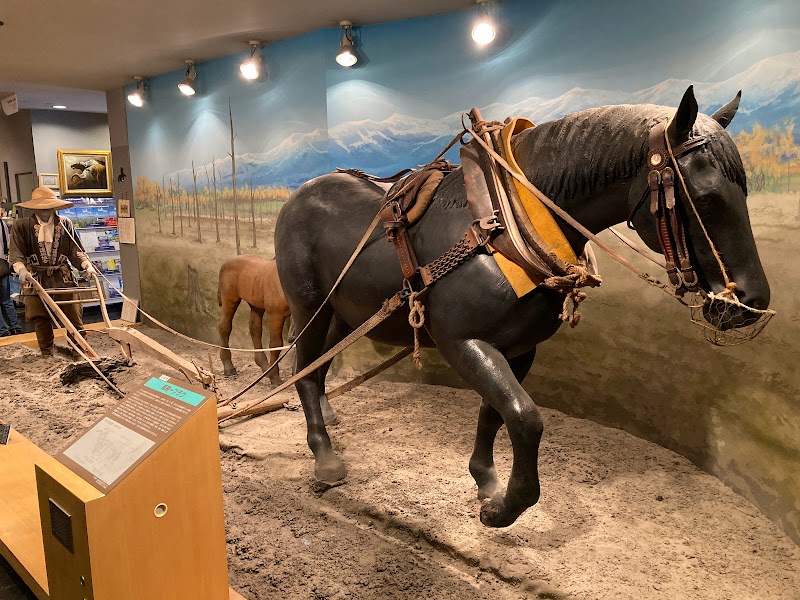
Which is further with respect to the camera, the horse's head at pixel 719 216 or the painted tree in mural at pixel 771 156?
the painted tree in mural at pixel 771 156

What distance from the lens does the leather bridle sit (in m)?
1.75

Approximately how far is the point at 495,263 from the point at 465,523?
55.8 inches

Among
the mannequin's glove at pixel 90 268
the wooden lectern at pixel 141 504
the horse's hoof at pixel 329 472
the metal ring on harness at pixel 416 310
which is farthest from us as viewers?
the mannequin's glove at pixel 90 268

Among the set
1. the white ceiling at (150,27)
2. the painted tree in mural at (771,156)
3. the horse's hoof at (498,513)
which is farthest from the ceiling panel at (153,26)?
the horse's hoof at (498,513)

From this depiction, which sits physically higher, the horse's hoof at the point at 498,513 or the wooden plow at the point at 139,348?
the horse's hoof at the point at 498,513

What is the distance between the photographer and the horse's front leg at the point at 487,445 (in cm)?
269

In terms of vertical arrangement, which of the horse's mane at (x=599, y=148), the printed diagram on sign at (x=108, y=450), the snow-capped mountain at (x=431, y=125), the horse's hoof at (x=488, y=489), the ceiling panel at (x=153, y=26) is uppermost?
the ceiling panel at (x=153, y=26)

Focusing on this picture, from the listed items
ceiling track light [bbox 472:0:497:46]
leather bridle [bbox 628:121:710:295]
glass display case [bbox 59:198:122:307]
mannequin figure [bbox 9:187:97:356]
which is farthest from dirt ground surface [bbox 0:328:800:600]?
glass display case [bbox 59:198:122:307]

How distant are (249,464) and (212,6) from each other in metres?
3.34

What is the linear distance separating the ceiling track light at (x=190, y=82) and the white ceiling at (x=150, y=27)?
13 cm

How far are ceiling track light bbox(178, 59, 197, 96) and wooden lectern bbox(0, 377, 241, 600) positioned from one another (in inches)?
200

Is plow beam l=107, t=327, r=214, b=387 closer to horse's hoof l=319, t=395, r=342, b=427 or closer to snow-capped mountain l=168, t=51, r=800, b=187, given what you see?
horse's hoof l=319, t=395, r=342, b=427

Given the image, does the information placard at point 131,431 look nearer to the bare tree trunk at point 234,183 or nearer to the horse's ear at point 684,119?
the horse's ear at point 684,119

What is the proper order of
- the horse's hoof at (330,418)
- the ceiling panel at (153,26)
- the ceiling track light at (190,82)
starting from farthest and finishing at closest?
the ceiling track light at (190,82) < the ceiling panel at (153,26) < the horse's hoof at (330,418)
